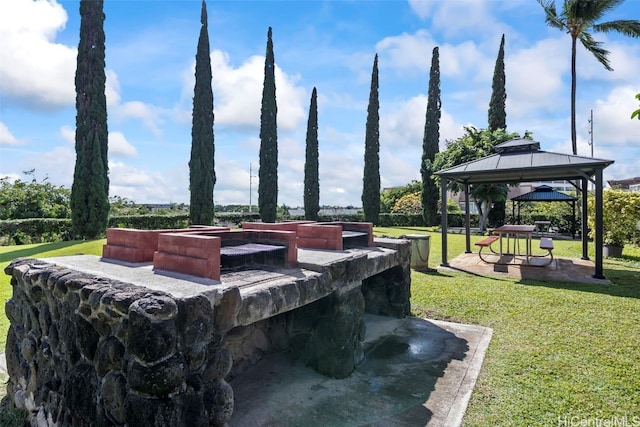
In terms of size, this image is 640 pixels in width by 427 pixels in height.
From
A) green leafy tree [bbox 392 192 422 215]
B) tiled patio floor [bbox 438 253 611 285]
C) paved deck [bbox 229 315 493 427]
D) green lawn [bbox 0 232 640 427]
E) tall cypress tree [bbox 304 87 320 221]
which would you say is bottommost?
paved deck [bbox 229 315 493 427]

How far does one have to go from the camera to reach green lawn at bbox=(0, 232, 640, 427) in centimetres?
290

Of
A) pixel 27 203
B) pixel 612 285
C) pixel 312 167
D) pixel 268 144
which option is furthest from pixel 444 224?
pixel 27 203

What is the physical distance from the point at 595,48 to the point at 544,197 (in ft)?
21.3

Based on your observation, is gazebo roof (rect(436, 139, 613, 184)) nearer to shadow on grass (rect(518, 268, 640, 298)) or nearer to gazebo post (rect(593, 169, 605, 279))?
gazebo post (rect(593, 169, 605, 279))

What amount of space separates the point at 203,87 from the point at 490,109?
51.6 ft

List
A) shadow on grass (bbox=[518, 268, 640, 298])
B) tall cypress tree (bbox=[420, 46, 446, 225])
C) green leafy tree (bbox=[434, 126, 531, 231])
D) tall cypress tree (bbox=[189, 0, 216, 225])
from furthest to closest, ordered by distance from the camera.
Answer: tall cypress tree (bbox=[420, 46, 446, 225]) < tall cypress tree (bbox=[189, 0, 216, 225]) < green leafy tree (bbox=[434, 126, 531, 231]) < shadow on grass (bbox=[518, 268, 640, 298])

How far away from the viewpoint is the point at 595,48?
15.2 m

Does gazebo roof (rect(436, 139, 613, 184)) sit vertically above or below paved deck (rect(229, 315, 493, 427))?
above

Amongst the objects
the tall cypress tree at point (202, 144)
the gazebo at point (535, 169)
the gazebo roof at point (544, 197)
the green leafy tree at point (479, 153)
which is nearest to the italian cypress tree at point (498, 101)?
the green leafy tree at point (479, 153)

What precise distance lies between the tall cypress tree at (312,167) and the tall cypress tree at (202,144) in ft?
24.6

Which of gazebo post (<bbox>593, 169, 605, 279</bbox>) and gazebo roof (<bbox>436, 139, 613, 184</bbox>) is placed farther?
gazebo roof (<bbox>436, 139, 613, 184</bbox>)

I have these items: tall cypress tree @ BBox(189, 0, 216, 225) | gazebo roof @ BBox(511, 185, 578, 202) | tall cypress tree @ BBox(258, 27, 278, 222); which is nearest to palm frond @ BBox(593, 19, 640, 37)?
gazebo roof @ BBox(511, 185, 578, 202)

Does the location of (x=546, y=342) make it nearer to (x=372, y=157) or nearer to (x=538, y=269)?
(x=538, y=269)

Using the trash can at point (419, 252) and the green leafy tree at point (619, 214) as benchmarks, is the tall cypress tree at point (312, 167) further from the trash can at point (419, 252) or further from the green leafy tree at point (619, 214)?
the green leafy tree at point (619, 214)
